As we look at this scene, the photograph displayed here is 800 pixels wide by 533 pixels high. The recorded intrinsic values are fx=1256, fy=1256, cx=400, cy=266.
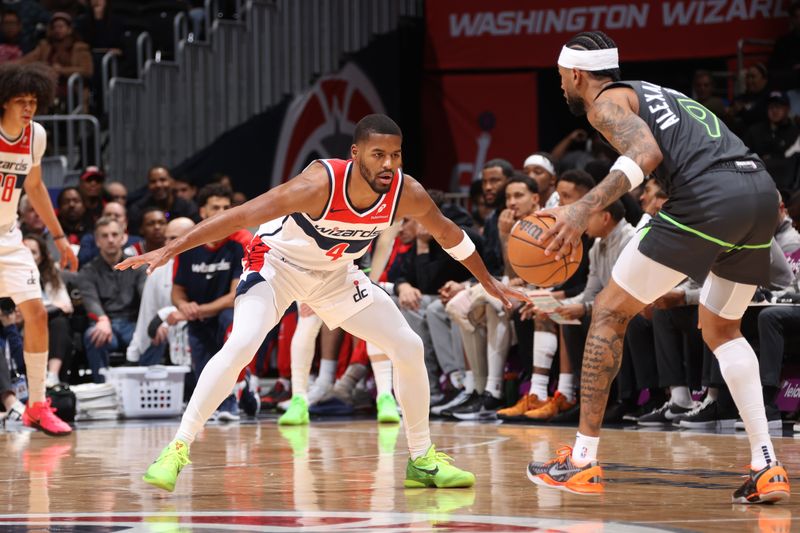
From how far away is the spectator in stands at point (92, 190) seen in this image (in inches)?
479

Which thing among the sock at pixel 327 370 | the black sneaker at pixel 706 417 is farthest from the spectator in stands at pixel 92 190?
the black sneaker at pixel 706 417

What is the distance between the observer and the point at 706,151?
5.09m

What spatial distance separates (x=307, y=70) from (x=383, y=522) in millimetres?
11020

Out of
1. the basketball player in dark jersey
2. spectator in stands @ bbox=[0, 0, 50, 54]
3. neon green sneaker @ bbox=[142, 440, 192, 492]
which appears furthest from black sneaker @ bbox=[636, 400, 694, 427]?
spectator in stands @ bbox=[0, 0, 50, 54]

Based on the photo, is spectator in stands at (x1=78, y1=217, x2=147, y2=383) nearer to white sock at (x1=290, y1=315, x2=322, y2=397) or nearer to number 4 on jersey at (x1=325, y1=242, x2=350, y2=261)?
white sock at (x1=290, y1=315, x2=322, y2=397)

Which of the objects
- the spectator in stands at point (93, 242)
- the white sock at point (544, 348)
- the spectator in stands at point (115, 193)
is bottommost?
the white sock at point (544, 348)

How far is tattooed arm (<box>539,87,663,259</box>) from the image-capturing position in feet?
14.9

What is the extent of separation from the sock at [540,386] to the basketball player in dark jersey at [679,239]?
12.4 feet

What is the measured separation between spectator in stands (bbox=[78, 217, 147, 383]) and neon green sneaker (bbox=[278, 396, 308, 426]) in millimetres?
2222

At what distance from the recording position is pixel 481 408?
9.51 m

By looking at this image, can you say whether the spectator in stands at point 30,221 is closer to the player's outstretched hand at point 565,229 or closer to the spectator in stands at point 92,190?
the spectator in stands at point 92,190

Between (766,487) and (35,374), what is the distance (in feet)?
16.3

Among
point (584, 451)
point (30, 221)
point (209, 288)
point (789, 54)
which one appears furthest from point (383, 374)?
point (789, 54)

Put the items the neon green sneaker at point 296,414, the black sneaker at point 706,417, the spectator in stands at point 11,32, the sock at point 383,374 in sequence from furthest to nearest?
the spectator in stands at point 11,32 < the sock at point 383,374 < the neon green sneaker at point 296,414 < the black sneaker at point 706,417
